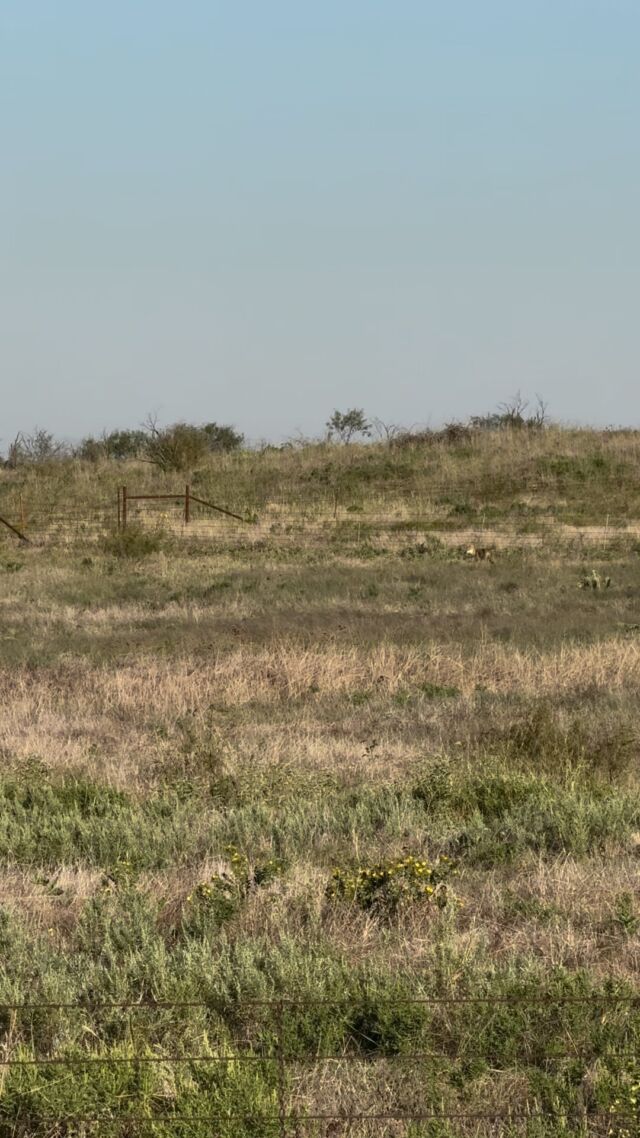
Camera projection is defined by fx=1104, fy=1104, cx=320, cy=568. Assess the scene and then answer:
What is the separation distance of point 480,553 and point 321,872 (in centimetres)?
2074

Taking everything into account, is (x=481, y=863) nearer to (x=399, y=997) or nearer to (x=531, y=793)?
(x=531, y=793)

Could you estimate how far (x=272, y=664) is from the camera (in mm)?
12648

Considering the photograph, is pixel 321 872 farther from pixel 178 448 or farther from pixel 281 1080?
pixel 178 448

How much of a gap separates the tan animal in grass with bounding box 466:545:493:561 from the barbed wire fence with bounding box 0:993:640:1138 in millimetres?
21475

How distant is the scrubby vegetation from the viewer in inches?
157

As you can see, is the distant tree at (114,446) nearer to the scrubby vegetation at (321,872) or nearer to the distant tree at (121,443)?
the distant tree at (121,443)

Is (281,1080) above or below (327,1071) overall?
above

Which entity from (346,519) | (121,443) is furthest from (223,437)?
(346,519)

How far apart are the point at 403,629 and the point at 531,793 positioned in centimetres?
806

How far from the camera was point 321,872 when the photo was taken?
19.8 feet

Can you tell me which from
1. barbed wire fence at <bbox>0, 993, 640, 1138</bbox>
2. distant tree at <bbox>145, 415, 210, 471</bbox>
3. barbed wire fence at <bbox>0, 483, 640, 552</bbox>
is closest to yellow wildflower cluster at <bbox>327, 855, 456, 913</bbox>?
barbed wire fence at <bbox>0, 993, 640, 1138</bbox>

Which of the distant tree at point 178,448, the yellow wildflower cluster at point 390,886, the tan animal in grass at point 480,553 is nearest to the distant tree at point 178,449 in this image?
the distant tree at point 178,448

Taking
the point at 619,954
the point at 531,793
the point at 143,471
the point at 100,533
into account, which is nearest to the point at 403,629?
the point at 531,793

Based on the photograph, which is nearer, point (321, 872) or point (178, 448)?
point (321, 872)
